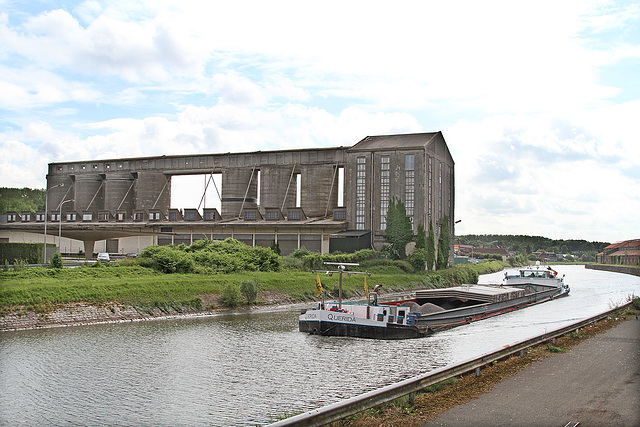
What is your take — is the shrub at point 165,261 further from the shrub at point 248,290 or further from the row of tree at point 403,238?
the row of tree at point 403,238

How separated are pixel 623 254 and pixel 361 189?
89570 millimetres

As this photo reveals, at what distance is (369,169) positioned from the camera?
80125 millimetres

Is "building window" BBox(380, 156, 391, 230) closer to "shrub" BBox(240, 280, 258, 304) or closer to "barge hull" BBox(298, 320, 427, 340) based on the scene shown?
"shrub" BBox(240, 280, 258, 304)

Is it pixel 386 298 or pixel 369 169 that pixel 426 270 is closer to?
pixel 369 169

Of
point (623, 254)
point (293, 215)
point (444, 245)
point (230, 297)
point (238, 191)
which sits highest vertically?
point (238, 191)

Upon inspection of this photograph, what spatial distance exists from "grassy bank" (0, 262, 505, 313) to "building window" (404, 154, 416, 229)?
2132 cm

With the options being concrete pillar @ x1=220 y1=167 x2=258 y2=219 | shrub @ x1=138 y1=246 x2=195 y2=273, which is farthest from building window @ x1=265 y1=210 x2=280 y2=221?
shrub @ x1=138 y1=246 x2=195 y2=273

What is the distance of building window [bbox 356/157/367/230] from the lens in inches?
A: 3147

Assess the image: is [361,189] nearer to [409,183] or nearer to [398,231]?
[409,183]

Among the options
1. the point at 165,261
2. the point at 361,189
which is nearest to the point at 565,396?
the point at 165,261

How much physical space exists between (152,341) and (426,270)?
53.3 meters

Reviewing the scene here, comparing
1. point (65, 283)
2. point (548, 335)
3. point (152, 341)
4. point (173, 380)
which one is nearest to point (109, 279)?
point (65, 283)

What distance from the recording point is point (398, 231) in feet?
249

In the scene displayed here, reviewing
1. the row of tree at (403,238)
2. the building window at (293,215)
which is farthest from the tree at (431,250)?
the building window at (293,215)
